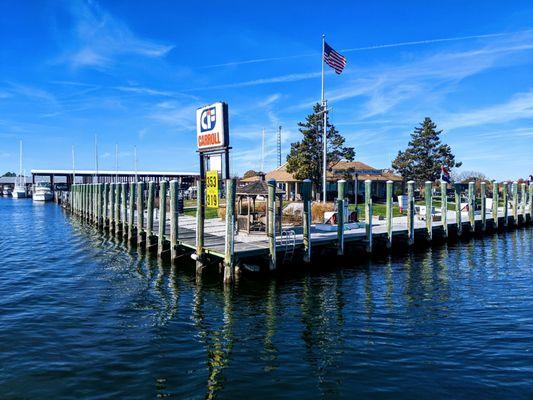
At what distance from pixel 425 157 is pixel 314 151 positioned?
21.9 metres

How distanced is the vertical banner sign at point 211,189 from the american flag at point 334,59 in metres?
17.3

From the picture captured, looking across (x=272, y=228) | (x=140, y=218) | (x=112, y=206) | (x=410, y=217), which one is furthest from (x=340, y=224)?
(x=112, y=206)

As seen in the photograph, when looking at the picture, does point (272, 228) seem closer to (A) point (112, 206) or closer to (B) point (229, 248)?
(B) point (229, 248)

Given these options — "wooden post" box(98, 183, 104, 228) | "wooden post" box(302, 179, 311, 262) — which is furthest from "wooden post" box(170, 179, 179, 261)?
"wooden post" box(98, 183, 104, 228)

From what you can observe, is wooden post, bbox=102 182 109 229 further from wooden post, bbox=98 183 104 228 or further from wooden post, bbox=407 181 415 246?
wooden post, bbox=407 181 415 246

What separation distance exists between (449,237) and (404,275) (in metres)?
11.9

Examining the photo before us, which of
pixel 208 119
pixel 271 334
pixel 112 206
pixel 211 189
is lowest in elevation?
pixel 271 334

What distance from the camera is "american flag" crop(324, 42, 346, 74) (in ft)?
97.2

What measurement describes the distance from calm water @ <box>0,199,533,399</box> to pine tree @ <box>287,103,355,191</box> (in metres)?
27.1

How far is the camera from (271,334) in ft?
34.0

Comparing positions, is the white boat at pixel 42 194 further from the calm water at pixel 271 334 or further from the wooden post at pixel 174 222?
the wooden post at pixel 174 222

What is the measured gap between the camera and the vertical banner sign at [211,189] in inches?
618

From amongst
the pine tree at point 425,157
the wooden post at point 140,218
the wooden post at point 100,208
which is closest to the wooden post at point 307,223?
the wooden post at point 140,218

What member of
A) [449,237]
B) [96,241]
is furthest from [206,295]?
[449,237]
